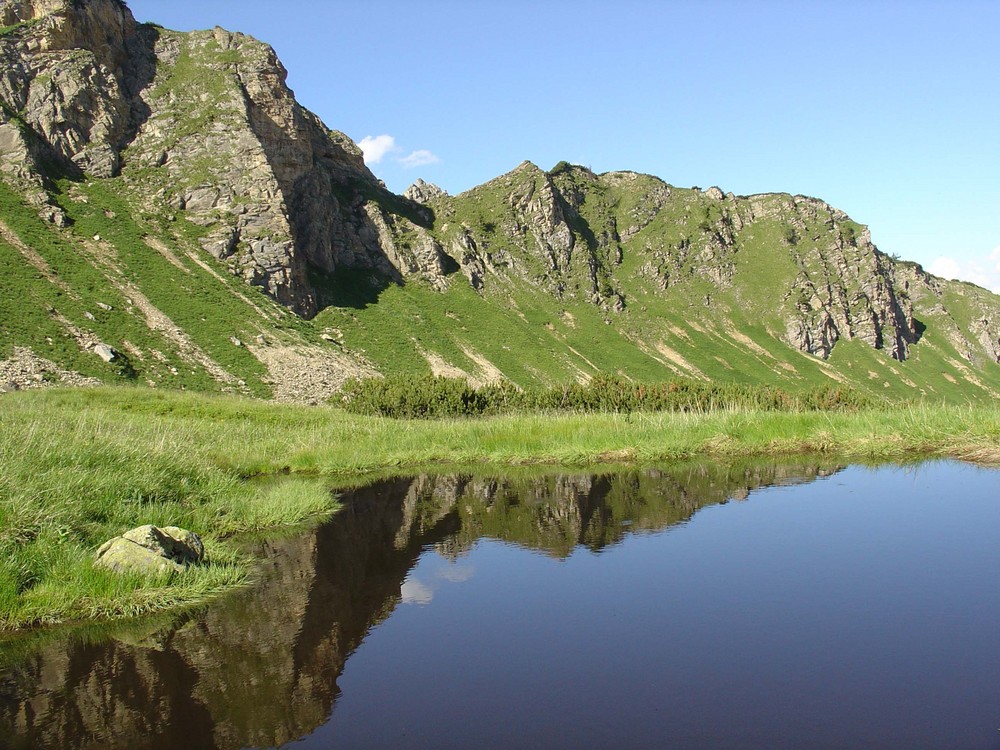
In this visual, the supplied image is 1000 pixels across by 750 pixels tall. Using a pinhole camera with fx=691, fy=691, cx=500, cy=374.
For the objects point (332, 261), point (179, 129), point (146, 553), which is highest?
point (179, 129)

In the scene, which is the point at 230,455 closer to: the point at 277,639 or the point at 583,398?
the point at 277,639

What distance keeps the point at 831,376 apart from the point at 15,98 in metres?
128

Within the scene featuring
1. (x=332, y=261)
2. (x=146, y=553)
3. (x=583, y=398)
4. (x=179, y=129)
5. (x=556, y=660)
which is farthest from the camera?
(x=332, y=261)

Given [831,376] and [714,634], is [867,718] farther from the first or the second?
[831,376]

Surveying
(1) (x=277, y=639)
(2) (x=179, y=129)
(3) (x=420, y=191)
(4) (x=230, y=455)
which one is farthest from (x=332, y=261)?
(1) (x=277, y=639)

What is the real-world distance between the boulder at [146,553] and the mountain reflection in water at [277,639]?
1176 mm

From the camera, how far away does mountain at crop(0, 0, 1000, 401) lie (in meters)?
63.4

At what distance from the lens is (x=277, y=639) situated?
26.3 ft

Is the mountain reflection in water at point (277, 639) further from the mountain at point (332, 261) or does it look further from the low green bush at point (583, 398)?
the mountain at point (332, 261)

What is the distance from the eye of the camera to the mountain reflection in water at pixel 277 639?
634cm

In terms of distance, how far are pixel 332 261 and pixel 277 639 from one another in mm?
96420

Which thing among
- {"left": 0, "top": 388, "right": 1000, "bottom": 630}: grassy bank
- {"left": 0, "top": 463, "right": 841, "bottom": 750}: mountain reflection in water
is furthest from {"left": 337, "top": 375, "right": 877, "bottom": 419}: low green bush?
{"left": 0, "top": 463, "right": 841, "bottom": 750}: mountain reflection in water

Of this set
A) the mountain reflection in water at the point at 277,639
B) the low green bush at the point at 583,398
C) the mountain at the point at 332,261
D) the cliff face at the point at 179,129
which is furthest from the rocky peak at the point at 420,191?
the mountain reflection in water at the point at 277,639

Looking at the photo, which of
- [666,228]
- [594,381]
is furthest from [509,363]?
[666,228]
